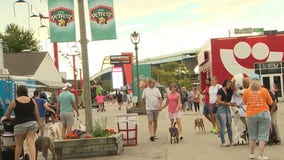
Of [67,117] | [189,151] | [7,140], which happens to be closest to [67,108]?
[67,117]

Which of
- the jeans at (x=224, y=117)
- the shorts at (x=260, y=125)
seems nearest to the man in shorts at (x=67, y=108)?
the jeans at (x=224, y=117)

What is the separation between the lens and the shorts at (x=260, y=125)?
9.98 m

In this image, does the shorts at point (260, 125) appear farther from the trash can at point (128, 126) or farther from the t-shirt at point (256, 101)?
the trash can at point (128, 126)

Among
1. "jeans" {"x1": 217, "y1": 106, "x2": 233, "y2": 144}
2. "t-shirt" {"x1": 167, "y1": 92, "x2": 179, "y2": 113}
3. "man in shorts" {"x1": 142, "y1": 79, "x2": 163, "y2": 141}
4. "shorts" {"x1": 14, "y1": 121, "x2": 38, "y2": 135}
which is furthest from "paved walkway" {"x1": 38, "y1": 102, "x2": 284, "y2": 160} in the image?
"shorts" {"x1": 14, "y1": 121, "x2": 38, "y2": 135}

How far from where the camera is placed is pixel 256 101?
10180 mm

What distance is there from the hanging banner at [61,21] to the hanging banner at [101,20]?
50 centimetres

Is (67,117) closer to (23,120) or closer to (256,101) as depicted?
(23,120)

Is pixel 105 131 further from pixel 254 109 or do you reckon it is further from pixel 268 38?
pixel 268 38

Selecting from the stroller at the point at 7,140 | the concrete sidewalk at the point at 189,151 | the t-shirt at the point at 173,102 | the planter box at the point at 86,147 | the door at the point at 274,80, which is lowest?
the concrete sidewalk at the point at 189,151

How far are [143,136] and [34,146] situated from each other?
7238 mm

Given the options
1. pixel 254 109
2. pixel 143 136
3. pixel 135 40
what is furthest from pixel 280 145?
pixel 135 40

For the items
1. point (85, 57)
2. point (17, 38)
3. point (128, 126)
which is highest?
point (17, 38)

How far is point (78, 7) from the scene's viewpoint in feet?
41.3

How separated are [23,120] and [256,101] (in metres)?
4.49
